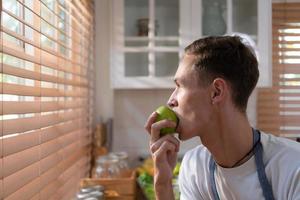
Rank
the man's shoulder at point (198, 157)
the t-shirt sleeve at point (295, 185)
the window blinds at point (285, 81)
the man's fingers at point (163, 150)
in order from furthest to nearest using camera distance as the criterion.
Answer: the window blinds at point (285, 81), the man's shoulder at point (198, 157), the man's fingers at point (163, 150), the t-shirt sleeve at point (295, 185)

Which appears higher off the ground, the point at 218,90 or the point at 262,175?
the point at 218,90

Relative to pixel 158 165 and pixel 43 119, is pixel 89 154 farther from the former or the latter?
pixel 158 165

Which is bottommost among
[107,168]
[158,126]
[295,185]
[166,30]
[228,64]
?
[107,168]

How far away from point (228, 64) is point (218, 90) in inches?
2.8

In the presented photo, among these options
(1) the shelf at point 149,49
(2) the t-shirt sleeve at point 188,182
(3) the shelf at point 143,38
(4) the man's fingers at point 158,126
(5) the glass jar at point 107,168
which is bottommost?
(5) the glass jar at point 107,168

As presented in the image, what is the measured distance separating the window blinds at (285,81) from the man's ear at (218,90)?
1.46 metres

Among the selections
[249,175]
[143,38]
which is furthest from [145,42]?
[249,175]

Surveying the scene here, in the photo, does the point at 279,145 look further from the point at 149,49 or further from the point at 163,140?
the point at 149,49

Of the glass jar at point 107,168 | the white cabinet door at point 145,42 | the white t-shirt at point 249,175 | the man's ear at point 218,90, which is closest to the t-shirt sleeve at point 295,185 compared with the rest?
the white t-shirt at point 249,175

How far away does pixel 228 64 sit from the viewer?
1129mm

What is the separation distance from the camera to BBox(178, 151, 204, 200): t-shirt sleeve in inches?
48.7

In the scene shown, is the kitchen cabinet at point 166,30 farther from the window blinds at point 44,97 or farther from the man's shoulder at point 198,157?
the man's shoulder at point 198,157

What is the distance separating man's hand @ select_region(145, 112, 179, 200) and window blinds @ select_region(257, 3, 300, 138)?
147 centimetres

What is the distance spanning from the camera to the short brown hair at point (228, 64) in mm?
1129
